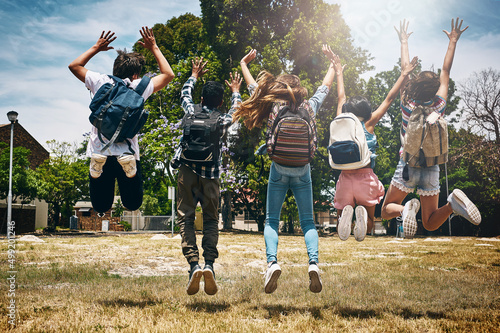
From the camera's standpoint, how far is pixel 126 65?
5.64 meters

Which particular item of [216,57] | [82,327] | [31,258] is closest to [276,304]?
[82,327]

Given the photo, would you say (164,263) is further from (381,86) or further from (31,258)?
(381,86)

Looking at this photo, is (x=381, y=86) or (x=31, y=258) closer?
(x=381, y=86)

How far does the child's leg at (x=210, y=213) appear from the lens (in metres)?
5.56

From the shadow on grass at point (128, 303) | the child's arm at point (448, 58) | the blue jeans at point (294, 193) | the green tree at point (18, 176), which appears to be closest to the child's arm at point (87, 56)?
the blue jeans at point (294, 193)

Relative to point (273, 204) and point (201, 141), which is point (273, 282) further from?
point (201, 141)

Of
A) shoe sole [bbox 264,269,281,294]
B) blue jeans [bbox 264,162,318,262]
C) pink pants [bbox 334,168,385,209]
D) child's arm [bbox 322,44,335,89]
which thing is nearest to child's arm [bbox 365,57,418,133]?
pink pants [bbox 334,168,385,209]

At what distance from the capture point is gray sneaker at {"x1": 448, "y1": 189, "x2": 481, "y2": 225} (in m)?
5.22

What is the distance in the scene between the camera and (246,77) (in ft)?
20.1

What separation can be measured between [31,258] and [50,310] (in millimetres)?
7897

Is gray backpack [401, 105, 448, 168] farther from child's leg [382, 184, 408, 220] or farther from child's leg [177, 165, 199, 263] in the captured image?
child's leg [177, 165, 199, 263]

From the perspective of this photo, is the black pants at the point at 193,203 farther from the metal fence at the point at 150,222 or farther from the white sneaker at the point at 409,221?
the metal fence at the point at 150,222

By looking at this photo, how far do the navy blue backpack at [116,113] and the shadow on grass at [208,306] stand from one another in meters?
3.35

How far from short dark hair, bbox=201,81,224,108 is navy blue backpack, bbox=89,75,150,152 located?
41.6 inches
